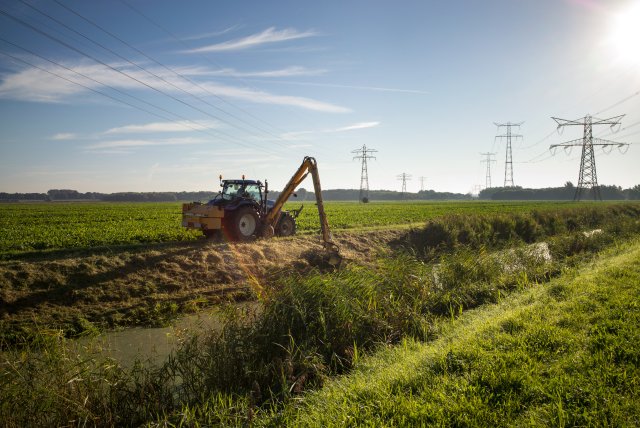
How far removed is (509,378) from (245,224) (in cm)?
1257

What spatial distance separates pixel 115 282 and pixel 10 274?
241 centimetres

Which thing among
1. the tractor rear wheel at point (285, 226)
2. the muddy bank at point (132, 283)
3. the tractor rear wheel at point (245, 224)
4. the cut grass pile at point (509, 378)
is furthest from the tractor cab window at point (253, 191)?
the cut grass pile at point (509, 378)

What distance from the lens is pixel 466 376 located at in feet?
16.3

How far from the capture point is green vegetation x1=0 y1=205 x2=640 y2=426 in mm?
4414

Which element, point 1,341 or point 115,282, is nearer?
point 1,341

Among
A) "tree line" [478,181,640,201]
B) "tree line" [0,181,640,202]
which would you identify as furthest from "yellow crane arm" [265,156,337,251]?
"tree line" [478,181,640,201]

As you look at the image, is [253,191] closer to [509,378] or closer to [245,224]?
[245,224]

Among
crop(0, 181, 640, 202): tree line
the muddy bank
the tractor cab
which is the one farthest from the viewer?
crop(0, 181, 640, 202): tree line

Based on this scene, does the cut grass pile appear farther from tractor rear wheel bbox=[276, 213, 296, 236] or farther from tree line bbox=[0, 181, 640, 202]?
tree line bbox=[0, 181, 640, 202]

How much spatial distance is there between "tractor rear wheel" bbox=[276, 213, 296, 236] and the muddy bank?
2569 mm

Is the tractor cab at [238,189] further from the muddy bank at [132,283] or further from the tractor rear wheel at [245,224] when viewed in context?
the muddy bank at [132,283]

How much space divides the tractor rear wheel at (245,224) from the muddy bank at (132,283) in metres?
0.91

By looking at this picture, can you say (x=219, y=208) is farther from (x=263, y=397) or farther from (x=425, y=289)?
(x=263, y=397)

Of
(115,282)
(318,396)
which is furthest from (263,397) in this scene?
(115,282)
